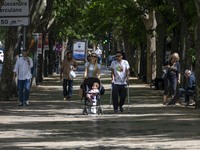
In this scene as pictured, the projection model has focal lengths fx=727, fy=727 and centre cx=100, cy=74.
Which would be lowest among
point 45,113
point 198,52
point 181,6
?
point 45,113

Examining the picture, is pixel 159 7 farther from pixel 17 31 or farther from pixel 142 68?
→ pixel 142 68

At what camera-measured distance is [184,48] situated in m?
27.0

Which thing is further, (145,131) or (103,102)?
(103,102)

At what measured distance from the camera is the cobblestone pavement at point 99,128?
13.3 meters

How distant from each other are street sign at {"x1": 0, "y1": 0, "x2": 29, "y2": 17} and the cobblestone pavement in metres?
3.00

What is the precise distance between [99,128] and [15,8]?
8352 mm

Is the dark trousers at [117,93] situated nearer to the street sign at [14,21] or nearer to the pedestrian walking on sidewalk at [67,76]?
the street sign at [14,21]

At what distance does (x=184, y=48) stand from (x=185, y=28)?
1.51m

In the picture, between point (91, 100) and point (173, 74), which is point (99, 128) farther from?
point (173, 74)

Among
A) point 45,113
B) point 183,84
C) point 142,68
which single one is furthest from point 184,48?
point 142,68

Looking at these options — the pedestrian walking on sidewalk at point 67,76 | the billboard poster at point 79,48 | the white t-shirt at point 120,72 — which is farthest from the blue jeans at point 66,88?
the billboard poster at point 79,48

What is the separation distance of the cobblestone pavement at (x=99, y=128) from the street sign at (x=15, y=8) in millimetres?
2995

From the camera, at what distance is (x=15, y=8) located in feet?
76.9

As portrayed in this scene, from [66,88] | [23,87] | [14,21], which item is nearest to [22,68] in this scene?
[23,87]
